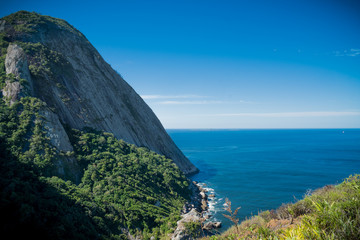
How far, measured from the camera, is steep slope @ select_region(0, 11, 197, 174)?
2788cm

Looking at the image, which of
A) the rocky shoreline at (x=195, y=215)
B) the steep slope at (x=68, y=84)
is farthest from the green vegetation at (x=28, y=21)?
the rocky shoreline at (x=195, y=215)

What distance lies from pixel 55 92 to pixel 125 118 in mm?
15646

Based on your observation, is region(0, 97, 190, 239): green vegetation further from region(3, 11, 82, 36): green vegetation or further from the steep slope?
region(3, 11, 82, 36): green vegetation

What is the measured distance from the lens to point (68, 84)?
35906 mm

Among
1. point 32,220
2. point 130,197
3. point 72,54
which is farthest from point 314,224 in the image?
point 72,54

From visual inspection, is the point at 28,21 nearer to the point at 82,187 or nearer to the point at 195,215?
the point at 82,187

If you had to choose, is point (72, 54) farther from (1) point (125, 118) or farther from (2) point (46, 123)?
(2) point (46, 123)

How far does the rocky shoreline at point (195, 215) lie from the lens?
18656 millimetres

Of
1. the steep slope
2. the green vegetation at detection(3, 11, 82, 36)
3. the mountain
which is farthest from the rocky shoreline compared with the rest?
the green vegetation at detection(3, 11, 82, 36)

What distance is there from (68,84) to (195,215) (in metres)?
33.4

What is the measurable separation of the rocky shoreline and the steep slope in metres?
15.5

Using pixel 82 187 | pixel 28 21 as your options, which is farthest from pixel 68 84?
pixel 82 187

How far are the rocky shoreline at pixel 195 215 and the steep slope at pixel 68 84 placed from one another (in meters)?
15.5

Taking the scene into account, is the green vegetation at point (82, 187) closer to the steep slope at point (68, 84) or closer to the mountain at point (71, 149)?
the mountain at point (71, 149)
